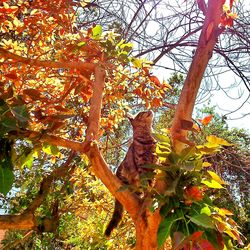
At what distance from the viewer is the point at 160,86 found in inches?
74.2

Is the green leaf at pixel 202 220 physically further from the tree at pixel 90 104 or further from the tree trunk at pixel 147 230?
the tree trunk at pixel 147 230

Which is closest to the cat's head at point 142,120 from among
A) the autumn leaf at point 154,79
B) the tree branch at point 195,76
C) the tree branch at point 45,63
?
the autumn leaf at point 154,79

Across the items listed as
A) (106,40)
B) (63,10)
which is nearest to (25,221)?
(106,40)

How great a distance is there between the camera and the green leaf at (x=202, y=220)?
113cm

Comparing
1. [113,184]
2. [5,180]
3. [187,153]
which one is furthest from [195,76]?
[5,180]

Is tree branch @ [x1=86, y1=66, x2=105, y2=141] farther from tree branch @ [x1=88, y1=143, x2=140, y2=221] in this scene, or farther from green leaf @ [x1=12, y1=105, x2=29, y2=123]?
green leaf @ [x1=12, y1=105, x2=29, y2=123]

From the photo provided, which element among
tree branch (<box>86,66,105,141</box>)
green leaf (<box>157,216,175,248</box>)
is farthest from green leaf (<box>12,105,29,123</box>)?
green leaf (<box>157,216,175,248</box>)

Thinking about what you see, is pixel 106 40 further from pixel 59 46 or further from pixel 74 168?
pixel 74 168

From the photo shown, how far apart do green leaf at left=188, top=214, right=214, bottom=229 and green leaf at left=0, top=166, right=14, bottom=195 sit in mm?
544

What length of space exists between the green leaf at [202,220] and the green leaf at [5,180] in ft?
1.78

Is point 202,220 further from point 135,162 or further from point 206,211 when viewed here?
point 135,162

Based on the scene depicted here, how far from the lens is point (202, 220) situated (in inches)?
45.6

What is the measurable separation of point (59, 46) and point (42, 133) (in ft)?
2.64

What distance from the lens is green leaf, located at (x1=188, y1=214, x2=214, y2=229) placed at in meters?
1.13
